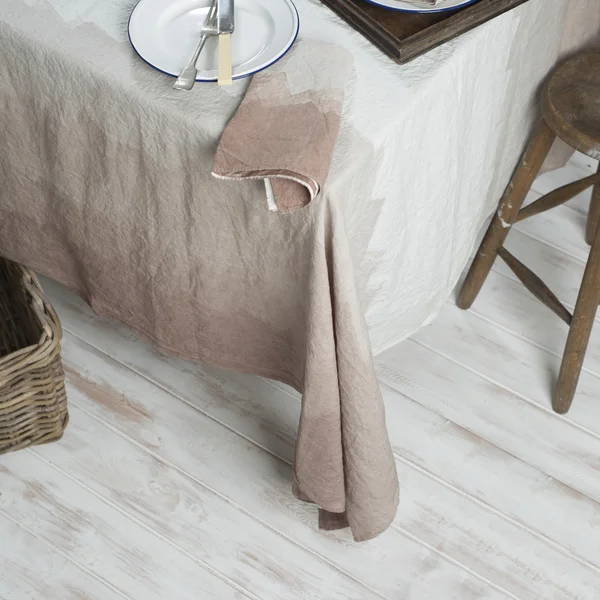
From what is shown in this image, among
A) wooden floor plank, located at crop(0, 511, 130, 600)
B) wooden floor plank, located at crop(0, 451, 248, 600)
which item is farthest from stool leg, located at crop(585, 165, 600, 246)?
wooden floor plank, located at crop(0, 511, 130, 600)

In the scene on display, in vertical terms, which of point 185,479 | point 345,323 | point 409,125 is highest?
point 409,125

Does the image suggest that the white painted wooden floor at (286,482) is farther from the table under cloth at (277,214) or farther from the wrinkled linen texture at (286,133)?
the wrinkled linen texture at (286,133)

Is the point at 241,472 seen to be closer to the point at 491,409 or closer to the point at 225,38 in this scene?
the point at 491,409

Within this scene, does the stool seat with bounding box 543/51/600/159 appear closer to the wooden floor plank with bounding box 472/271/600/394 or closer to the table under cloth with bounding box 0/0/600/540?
the table under cloth with bounding box 0/0/600/540

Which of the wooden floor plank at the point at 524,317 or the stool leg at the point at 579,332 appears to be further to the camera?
the wooden floor plank at the point at 524,317

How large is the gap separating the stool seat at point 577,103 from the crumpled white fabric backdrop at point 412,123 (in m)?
0.04

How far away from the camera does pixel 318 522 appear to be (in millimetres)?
1401

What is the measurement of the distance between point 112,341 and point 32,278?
0.28 m

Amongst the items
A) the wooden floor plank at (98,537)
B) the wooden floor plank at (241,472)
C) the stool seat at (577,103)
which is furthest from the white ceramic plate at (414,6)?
the wooden floor plank at (98,537)

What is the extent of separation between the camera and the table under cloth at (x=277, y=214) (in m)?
0.98

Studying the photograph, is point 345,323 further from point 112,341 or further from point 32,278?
point 112,341

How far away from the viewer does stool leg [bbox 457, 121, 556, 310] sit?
1.32 metres

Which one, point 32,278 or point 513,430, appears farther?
point 513,430

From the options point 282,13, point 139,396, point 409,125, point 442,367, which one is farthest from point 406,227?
point 139,396
